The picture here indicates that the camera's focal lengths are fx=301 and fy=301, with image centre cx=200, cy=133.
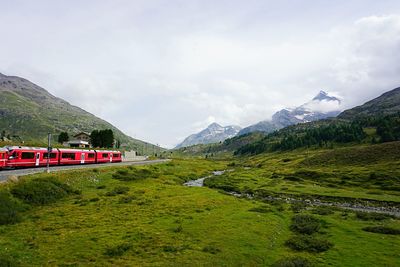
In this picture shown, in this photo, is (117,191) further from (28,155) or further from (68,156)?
(68,156)

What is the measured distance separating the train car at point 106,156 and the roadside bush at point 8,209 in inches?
2749

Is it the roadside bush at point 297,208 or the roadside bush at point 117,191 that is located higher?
the roadside bush at point 117,191

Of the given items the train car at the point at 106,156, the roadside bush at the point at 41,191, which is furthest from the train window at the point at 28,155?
the train car at the point at 106,156

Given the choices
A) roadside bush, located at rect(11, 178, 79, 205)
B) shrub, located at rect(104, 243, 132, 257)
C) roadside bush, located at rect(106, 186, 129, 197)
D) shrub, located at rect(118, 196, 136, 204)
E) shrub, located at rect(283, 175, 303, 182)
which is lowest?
shrub, located at rect(104, 243, 132, 257)

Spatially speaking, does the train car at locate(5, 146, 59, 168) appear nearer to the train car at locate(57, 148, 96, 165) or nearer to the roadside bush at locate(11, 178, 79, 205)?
the train car at locate(57, 148, 96, 165)

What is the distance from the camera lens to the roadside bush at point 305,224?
37.3 m

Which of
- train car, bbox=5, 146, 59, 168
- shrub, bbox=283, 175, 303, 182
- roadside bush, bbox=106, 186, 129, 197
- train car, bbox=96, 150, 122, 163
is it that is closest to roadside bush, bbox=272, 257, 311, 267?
roadside bush, bbox=106, 186, 129, 197

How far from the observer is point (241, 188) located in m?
89.0

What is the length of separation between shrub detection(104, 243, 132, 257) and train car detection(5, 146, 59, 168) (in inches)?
2055

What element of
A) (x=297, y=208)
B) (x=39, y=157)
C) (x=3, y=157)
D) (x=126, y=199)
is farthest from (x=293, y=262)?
(x=39, y=157)

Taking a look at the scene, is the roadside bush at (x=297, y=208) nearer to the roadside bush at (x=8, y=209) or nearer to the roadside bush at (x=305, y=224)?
the roadside bush at (x=305, y=224)

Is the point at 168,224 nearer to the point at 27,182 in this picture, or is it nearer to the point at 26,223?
the point at 26,223

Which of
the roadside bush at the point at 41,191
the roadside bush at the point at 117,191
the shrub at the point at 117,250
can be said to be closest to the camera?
the shrub at the point at 117,250

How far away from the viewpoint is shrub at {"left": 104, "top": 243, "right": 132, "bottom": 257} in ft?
85.1
